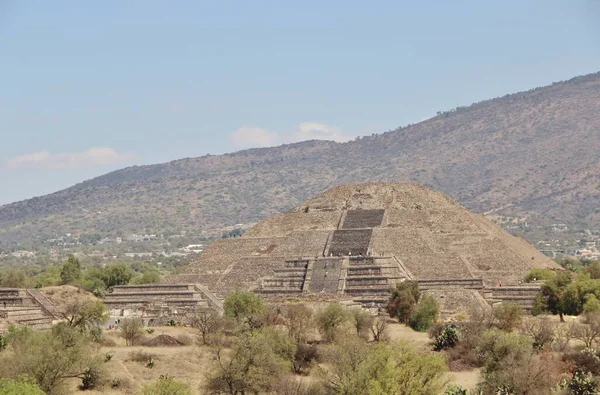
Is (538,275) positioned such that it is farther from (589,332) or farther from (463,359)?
(463,359)

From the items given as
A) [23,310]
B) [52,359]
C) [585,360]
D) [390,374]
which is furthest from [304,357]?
[23,310]

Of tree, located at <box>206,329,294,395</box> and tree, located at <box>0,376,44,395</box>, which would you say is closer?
tree, located at <box>0,376,44,395</box>

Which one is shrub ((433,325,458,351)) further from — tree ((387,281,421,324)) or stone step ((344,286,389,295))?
stone step ((344,286,389,295))

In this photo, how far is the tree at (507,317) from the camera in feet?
187

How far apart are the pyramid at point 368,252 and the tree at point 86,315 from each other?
1286 centimetres

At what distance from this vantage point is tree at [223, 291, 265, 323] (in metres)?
61.3

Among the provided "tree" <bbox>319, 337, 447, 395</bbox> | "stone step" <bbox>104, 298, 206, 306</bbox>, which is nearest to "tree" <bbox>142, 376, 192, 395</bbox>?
"tree" <bbox>319, 337, 447, 395</bbox>

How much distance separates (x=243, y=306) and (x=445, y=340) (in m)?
12.5

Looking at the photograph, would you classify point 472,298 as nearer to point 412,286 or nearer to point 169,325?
point 412,286

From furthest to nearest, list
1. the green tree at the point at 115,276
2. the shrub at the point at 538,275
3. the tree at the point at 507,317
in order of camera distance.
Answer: the green tree at the point at 115,276, the shrub at the point at 538,275, the tree at the point at 507,317

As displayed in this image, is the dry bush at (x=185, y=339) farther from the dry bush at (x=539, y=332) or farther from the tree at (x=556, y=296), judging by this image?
the tree at (x=556, y=296)

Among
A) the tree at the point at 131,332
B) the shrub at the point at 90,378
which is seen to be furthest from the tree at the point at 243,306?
the shrub at the point at 90,378

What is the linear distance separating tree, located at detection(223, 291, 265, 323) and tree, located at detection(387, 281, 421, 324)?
7.30 m

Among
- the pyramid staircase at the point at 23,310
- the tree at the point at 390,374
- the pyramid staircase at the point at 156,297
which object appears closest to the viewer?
the tree at the point at 390,374
